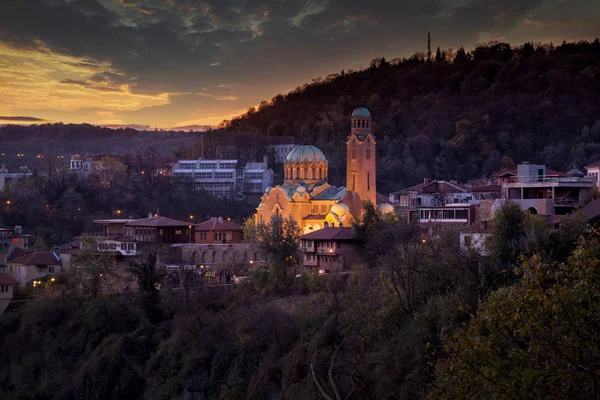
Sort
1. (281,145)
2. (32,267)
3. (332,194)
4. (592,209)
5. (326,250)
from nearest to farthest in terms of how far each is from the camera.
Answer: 1. (592,209)
2. (326,250)
3. (32,267)
4. (332,194)
5. (281,145)

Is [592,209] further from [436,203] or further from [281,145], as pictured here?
[281,145]

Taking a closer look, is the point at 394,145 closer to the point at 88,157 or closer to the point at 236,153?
the point at 236,153

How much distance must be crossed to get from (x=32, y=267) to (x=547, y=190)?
2947 centimetres

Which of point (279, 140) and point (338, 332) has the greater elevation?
point (279, 140)

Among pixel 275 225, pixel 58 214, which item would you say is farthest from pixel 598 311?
pixel 58 214

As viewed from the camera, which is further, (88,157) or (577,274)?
(88,157)

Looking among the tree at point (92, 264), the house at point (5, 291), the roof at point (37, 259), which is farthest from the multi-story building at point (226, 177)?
the house at point (5, 291)

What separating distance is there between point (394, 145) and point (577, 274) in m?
82.0

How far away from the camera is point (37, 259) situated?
50562 mm

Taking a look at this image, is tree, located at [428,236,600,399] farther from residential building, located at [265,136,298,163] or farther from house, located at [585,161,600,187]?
residential building, located at [265,136,298,163]

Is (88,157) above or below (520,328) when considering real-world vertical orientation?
above

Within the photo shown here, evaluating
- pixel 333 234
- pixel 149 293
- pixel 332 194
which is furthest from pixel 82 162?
pixel 333 234

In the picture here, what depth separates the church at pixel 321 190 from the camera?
51969 mm

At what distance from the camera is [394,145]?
310 ft
